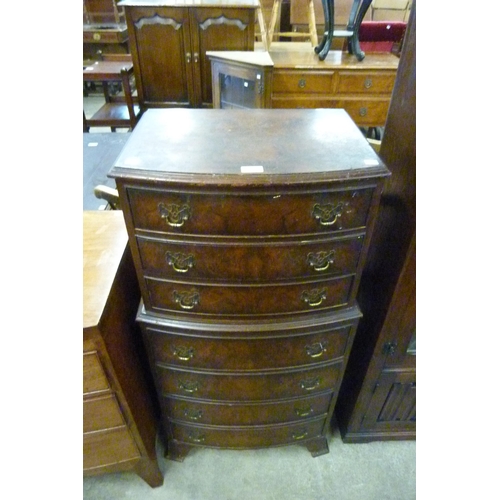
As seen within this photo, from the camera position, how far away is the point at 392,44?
9.17 feet

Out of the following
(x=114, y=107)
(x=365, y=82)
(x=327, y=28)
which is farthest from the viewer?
(x=114, y=107)

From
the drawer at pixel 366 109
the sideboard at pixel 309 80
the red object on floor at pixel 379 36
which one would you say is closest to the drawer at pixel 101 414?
the sideboard at pixel 309 80

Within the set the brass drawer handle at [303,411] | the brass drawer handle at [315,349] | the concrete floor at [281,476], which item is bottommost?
the concrete floor at [281,476]

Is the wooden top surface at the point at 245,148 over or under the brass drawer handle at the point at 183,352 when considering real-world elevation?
over

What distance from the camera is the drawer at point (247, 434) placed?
1.18m

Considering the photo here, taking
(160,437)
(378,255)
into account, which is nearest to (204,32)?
(378,255)

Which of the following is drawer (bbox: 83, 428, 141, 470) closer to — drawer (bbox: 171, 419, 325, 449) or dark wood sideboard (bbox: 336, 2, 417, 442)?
drawer (bbox: 171, 419, 325, 449)

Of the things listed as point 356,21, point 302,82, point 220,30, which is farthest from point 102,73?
point 356,21

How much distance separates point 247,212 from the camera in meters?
0.72

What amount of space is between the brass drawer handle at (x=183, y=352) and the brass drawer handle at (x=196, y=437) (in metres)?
0.38

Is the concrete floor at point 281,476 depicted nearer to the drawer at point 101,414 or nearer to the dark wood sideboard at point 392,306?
the dark wood sideboard at point 392,306

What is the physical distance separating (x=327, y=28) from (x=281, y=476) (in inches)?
79.0

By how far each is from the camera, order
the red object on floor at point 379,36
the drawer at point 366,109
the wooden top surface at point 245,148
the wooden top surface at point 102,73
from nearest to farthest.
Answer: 1. the wooden top surface at point 245,148
2. the drawer at point 366,109
3. the red object on floor at point 379,36
4. the wooden top surface at point 102,73

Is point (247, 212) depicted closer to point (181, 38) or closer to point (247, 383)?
point (247, 383)
